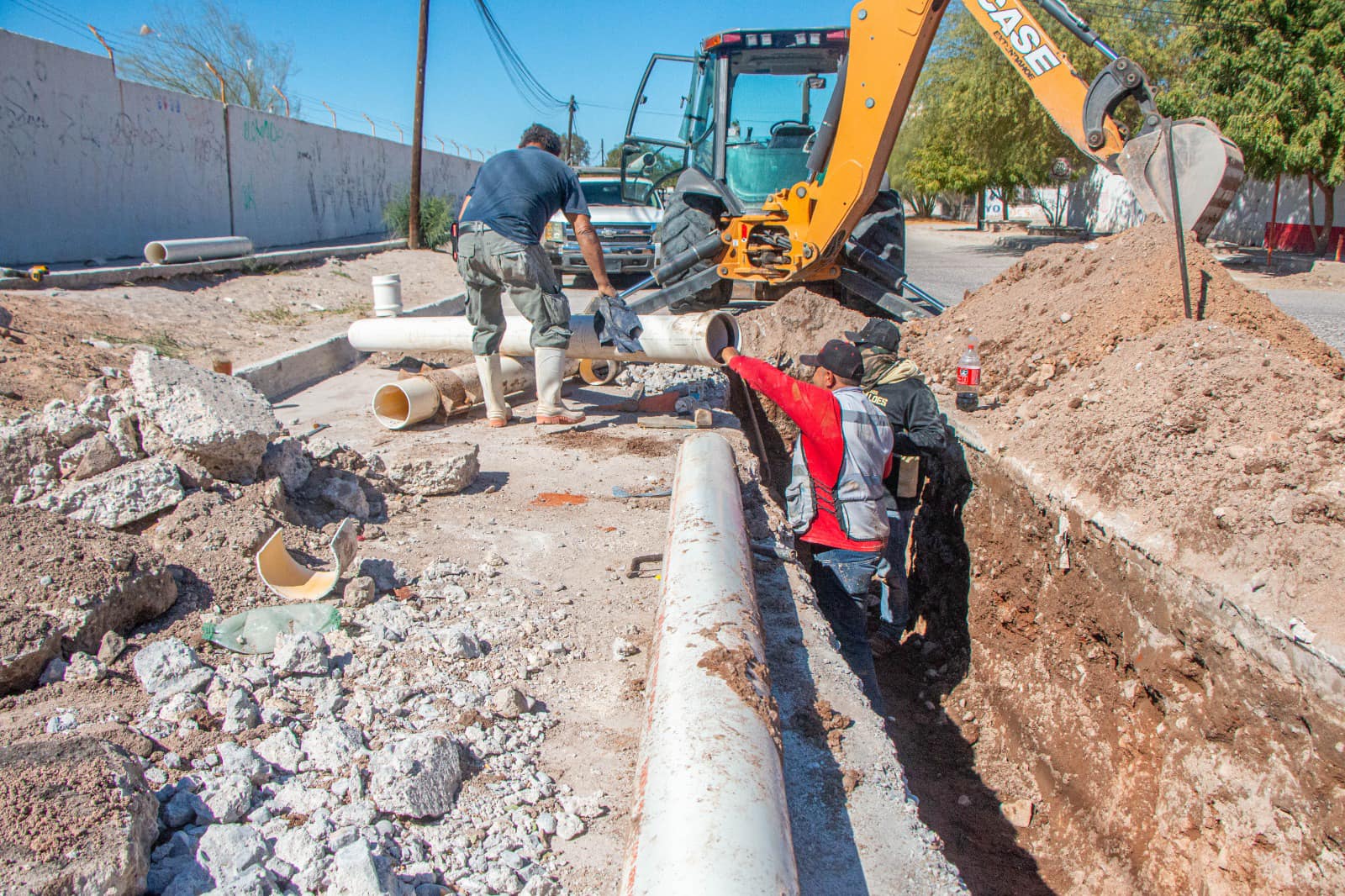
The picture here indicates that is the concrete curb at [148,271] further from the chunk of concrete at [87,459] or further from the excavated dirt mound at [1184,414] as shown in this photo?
the excavated dirt mound at [1184,414]

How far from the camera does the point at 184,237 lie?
13.4 metres

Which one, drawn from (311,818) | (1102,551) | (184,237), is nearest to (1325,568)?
(1102,551)

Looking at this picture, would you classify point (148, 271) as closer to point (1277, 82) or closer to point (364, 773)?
point (364, 773)

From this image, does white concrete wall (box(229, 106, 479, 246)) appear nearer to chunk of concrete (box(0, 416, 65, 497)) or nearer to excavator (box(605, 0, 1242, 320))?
excavator (box(605, 0, 1242, 320))

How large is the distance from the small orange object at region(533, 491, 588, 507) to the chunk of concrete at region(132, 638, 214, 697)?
193 cm

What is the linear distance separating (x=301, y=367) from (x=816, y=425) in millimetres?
4927

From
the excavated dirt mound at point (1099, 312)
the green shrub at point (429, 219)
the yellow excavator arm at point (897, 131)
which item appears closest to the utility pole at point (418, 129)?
the green shrub at point (429, 219)

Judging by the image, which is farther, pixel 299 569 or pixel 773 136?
pixel 773 136

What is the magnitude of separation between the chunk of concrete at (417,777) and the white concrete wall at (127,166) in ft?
34.8

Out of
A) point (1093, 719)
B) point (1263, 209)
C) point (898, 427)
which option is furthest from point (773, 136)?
point (1263, 209)

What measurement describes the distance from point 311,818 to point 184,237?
13851 millimetres

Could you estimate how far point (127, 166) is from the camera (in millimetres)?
12016

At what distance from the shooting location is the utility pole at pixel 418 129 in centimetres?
1666

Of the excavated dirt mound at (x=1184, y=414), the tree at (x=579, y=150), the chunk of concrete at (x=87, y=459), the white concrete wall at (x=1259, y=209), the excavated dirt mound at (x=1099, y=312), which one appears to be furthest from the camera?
the tree at (x=579, y=150)
